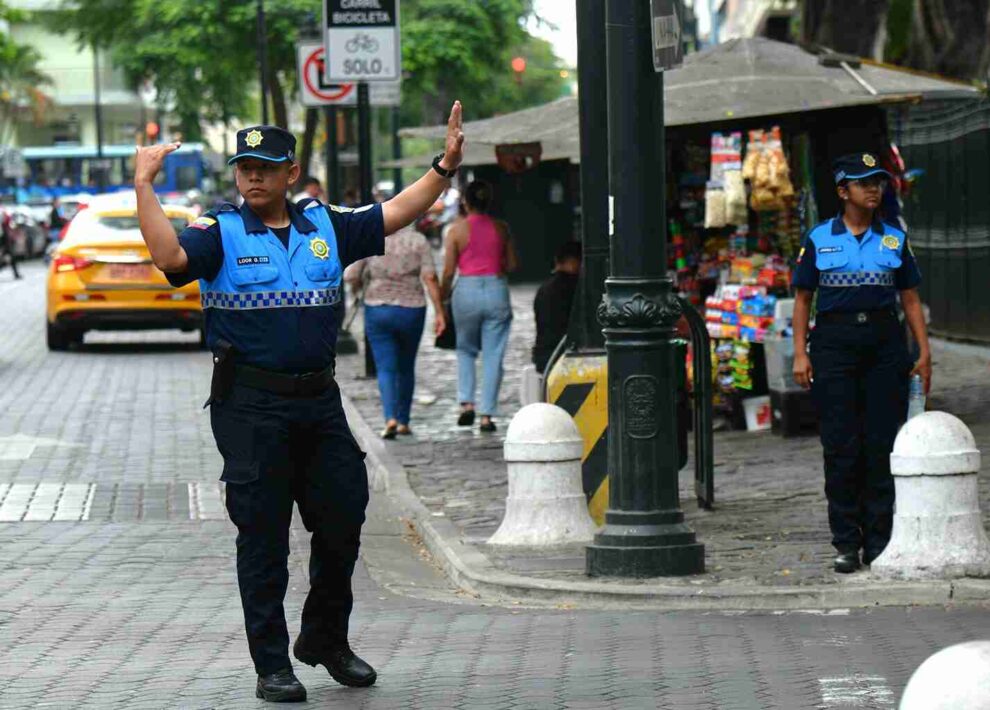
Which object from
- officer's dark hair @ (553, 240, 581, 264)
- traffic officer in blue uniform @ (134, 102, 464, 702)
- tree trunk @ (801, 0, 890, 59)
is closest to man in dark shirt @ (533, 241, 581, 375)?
officer's dark hair @ (553, 240, 581, 264)

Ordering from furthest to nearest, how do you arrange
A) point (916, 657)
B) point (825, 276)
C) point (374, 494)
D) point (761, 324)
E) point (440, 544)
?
point (761, 324), point (374, 494), point (440, 544), point (825, 276), point (916, 657)

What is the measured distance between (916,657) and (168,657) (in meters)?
2.64

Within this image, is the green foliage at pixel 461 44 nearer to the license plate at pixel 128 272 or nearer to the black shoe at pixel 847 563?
the license plate at pixel 128 272

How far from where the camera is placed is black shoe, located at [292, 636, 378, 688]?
6863 mm

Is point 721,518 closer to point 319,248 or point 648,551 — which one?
point 648,551

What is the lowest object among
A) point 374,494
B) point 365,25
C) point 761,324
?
point 374,494

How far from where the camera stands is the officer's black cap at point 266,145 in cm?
658

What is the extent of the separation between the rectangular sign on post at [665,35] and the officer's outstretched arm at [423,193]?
6.86 ft

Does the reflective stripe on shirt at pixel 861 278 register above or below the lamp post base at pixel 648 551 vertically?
above

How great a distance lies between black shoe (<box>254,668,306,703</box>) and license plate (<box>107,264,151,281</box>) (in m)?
16.0

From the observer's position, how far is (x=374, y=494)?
12.4m

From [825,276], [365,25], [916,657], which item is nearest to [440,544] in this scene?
[825,276]

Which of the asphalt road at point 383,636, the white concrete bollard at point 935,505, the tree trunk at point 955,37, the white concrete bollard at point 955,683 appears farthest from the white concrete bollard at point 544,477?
the tree trunk at point 955,37

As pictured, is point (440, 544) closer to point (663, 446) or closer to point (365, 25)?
point (663, 446)
